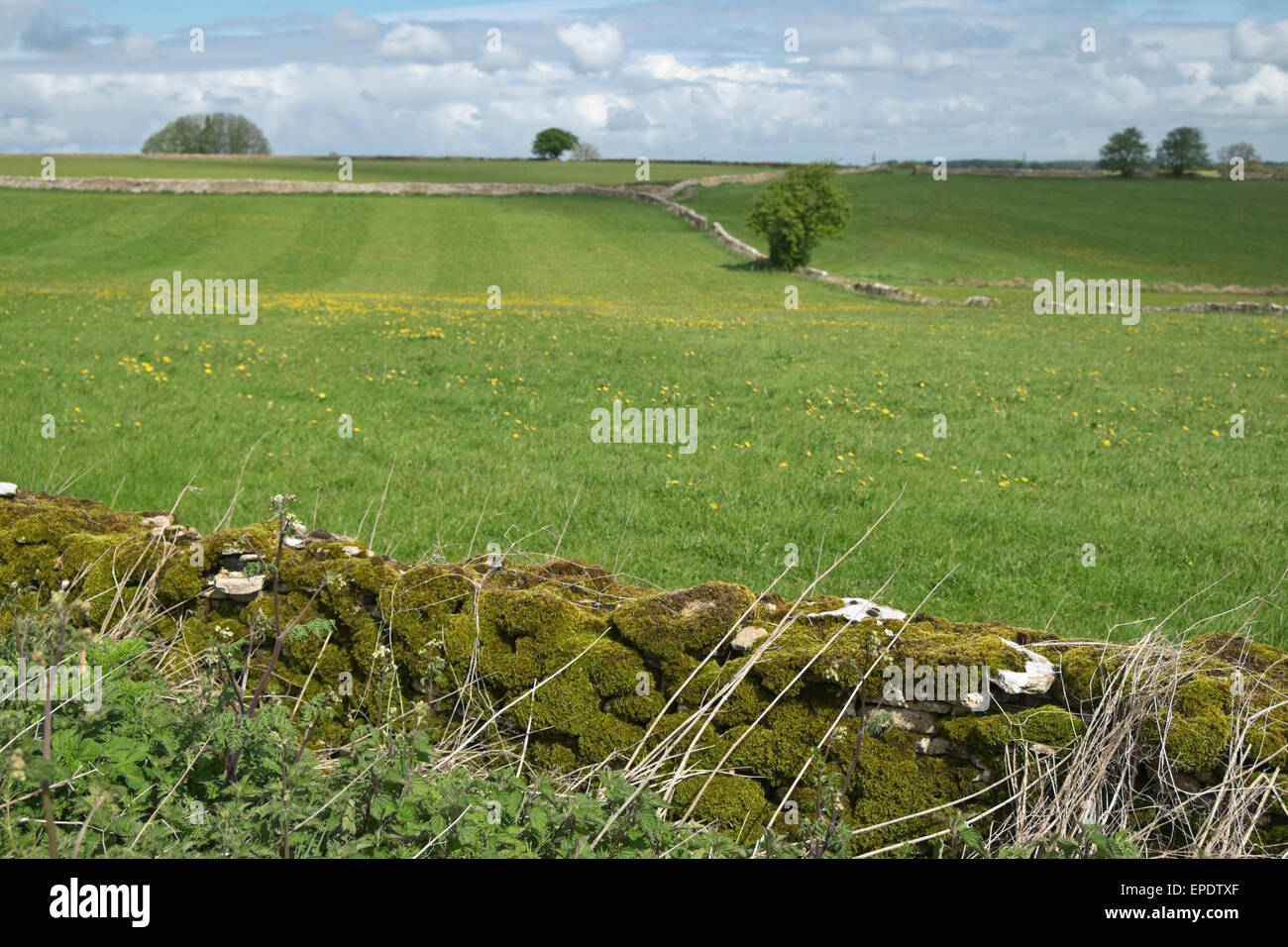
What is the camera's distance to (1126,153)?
9469cm

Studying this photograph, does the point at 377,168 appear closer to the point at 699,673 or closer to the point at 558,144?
the point at 558,144

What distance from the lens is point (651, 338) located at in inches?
786

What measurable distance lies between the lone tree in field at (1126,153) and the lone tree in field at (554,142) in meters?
71.0

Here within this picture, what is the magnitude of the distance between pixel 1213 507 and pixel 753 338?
11.8 metres

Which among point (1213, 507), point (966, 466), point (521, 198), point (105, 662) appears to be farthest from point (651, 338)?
point (521, 198)

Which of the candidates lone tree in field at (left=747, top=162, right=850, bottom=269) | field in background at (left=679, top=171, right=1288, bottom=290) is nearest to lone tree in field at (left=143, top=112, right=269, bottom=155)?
field in background at (left=679, top=171, right=1288, bottom=290)

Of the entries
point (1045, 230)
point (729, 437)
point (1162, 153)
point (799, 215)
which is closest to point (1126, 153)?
point (1162, 153)

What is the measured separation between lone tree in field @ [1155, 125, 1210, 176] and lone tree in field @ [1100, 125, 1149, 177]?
9.69ft

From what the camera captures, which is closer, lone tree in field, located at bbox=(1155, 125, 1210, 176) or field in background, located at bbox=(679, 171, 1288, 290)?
field in background, located at bbox=(679, 171, 1288, 290)

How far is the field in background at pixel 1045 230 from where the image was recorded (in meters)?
50.3

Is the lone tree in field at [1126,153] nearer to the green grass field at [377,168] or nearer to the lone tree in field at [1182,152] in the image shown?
the lone tree in field at [1182,152]

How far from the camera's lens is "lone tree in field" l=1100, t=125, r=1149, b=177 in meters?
94.2

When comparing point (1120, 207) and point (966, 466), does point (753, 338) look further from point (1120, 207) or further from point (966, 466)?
point (1120, 207)

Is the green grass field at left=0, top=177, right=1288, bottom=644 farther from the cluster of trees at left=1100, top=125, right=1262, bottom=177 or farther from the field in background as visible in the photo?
the cluster of trees at left=1100, top=125, right=1262, bottom=177
